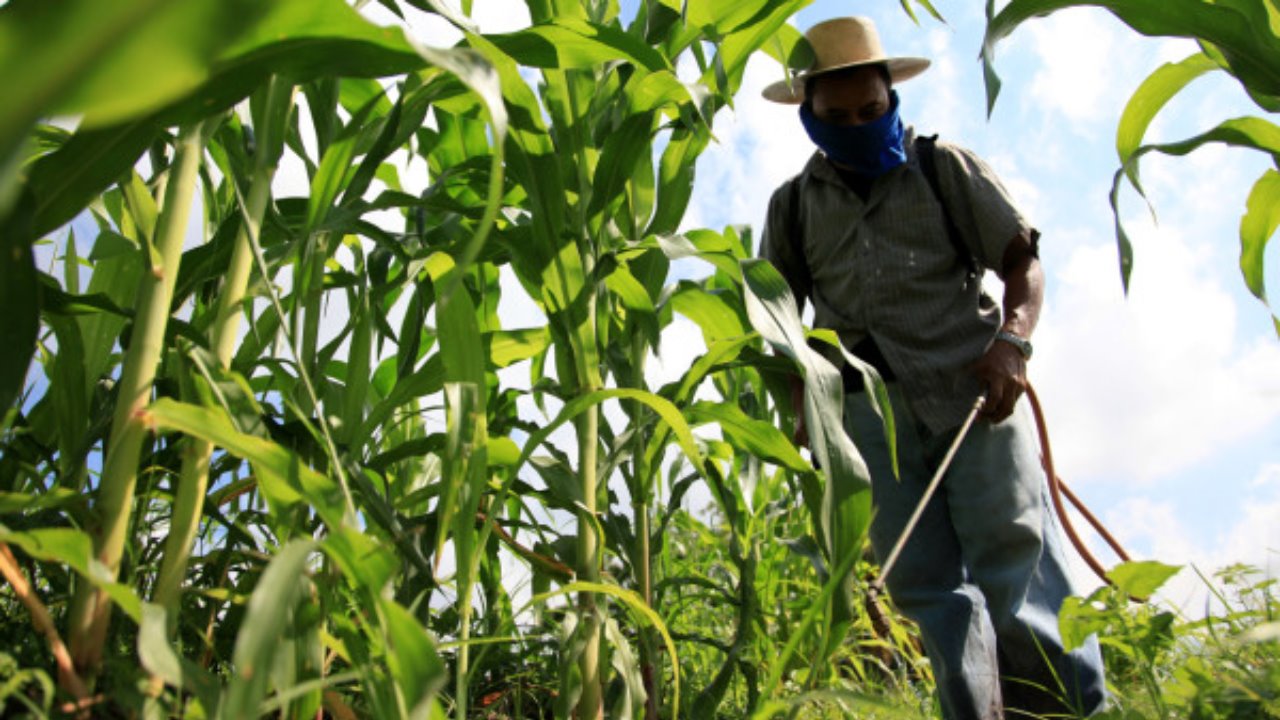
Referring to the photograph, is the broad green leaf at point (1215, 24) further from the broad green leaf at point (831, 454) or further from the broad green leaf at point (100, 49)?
the broad green leaf at point (100, 49)

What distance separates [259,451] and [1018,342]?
1351mm

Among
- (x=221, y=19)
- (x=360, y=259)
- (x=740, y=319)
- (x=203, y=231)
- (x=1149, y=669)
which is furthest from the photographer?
(x=360, y=259)

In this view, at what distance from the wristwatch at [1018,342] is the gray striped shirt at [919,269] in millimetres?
100

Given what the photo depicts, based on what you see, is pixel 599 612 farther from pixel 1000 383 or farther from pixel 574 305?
pixel 1000 383

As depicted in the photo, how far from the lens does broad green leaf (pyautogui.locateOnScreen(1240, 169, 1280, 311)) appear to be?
1.13m

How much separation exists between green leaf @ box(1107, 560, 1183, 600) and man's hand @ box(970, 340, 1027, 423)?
2.34 feet

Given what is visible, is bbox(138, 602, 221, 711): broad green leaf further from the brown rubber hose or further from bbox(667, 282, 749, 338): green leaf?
the brown rubber hose

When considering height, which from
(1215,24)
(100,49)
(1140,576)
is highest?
(1215,24)

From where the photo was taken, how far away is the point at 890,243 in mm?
1820

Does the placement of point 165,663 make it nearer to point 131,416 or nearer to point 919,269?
point 131,416

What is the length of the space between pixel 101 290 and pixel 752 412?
4.05 ft

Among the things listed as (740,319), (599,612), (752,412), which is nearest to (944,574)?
(752,412)

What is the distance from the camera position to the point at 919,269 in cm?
178

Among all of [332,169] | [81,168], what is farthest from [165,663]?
[332,169]
